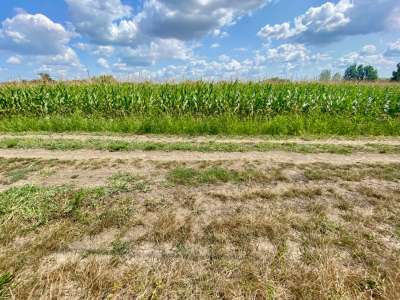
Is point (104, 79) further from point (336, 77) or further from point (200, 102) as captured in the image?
point (336, 77)

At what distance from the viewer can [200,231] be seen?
12.2 feet

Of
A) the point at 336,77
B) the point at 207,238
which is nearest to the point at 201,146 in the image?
the point at 207,238

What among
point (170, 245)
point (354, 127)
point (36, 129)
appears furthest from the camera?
point (36, 129)

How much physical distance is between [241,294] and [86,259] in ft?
5.65

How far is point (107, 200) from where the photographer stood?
4.54 meters

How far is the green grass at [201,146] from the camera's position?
755 centimetres

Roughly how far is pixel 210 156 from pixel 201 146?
0.82 m

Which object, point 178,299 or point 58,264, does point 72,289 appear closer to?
point 58,264

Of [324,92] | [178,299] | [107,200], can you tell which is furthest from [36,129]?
[324,92]

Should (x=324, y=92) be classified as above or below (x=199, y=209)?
above

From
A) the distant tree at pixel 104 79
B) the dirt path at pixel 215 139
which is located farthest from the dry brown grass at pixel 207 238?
the distant tree at pixel 104 79

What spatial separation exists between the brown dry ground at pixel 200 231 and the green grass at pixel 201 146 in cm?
135

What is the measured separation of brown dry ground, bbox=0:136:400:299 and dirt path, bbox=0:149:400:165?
20.8 inches

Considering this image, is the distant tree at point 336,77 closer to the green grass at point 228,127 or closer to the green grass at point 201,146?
the green grass at point 228,127
